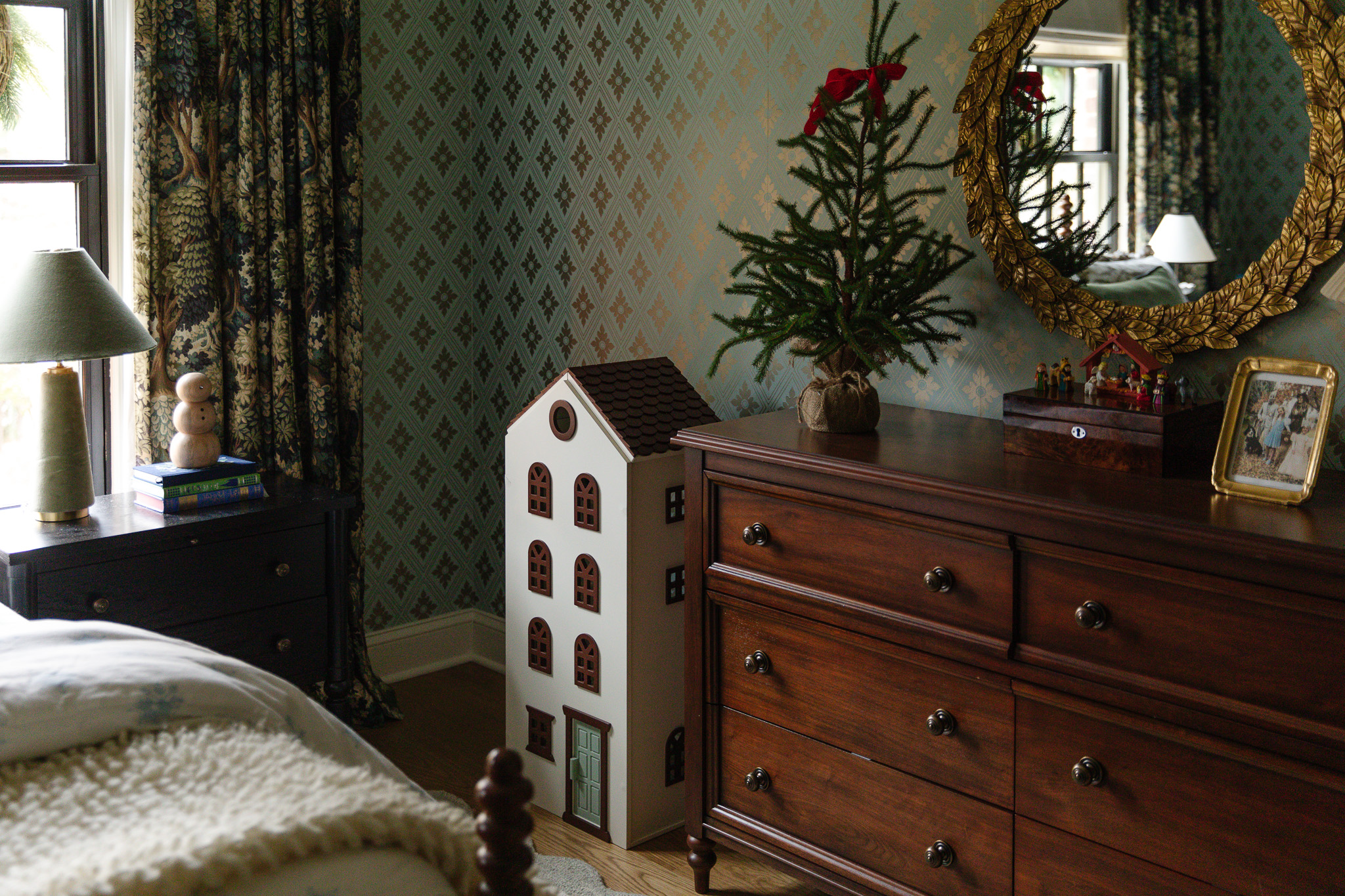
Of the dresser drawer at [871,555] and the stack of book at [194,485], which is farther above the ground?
the stack of book at [194,485]

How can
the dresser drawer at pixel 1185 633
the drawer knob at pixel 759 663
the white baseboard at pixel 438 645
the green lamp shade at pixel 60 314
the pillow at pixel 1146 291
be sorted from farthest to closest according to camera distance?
the white baseboard at pixel 438 645 < the green lamp shade at pixel 60 314 < the drawer knob at pixel 759 663 < the pillow at pixel 1146 291 < the dresser drawer at pixel 1185 633

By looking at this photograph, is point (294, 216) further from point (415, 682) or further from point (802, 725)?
point (802, 725)

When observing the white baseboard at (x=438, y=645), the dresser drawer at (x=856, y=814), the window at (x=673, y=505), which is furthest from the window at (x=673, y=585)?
the white baseboard at (x=438, y=645)

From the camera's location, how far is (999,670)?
1831 millimetres

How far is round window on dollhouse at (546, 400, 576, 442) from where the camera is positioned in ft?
8.30

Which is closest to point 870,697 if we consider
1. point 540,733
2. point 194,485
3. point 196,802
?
point 540,733

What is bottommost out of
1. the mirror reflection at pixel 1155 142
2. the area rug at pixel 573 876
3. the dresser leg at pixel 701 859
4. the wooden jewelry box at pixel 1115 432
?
the area rug at pixel 573 876

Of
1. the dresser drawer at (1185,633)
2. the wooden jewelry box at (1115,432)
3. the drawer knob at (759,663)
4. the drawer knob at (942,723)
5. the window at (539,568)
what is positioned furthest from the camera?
the window at (539,568)

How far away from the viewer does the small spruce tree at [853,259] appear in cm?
215

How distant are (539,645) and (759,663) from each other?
708mm

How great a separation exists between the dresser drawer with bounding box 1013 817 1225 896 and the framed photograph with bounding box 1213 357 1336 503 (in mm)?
564

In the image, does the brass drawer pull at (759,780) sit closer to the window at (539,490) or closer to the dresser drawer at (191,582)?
the window at (539,490)

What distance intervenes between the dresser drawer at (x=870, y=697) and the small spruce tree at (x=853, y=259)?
520mm

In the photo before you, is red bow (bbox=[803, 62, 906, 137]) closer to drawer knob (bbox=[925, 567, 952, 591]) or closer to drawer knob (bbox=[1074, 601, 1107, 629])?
drawer knob (bbox=[925, 567, 952, 591])
